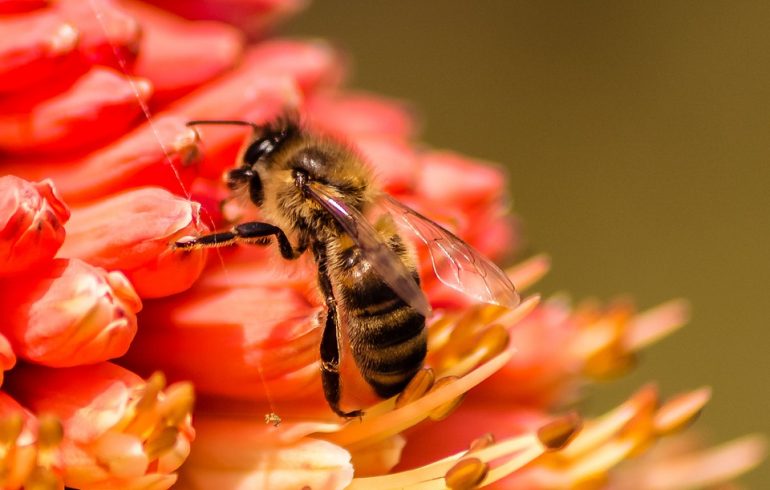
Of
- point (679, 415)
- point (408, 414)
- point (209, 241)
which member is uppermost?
point (679, 415)

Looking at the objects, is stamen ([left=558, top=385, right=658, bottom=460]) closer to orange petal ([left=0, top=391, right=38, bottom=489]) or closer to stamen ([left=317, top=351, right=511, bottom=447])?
stamen ([left=317, top=351, right=511, bottom=447])

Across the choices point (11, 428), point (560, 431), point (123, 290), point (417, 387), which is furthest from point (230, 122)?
point (560, 431)

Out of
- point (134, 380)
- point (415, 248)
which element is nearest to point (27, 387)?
point (134, 380)

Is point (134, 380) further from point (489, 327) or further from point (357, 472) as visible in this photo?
point (489, 327)

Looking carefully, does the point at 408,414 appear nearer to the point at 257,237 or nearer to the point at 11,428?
the point at 257,237

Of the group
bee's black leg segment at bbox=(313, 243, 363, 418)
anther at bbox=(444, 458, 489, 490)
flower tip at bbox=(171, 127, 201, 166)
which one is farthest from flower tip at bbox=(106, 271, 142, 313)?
anther at bbox=(444, 458, 489, 490)

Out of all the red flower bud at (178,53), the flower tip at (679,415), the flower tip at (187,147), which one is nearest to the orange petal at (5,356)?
the flower tip at (187,147)

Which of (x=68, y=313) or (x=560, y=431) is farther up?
(x=560, y=431)
